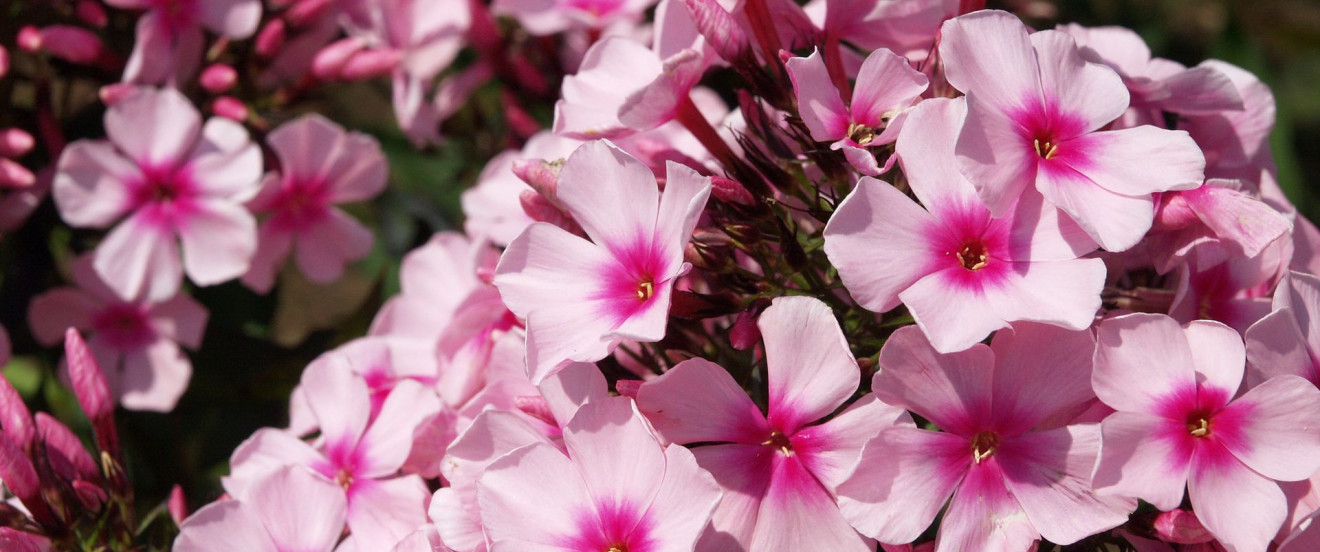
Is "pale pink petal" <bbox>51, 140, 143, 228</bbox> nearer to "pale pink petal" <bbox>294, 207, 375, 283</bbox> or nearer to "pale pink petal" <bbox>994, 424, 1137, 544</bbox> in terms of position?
"pale pink petal" <bbox>294, 207, 375, 283</bbox>

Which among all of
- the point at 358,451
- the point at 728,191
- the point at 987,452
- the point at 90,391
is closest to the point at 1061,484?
the point at 987,452

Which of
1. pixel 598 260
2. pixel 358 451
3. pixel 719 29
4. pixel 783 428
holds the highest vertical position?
pixel 719 29

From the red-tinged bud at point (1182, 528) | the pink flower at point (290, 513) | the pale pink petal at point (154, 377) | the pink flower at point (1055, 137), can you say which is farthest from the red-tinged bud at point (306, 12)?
the red-tinged bud at point (1182, 528)

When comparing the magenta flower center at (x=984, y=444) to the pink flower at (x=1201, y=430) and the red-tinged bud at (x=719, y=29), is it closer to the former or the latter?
the pink flower at (x=1201, y=430)

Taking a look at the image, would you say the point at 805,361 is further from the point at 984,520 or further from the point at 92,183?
the point at 92,183

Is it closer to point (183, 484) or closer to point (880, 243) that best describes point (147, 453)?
point (183, 484)
